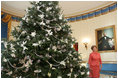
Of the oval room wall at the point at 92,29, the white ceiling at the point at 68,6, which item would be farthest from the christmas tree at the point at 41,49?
the white ceiling at the point at 68,6

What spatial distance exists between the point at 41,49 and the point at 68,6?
5239 mm

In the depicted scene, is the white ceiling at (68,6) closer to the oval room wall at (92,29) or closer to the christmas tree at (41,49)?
the oval room wall at (92,29)

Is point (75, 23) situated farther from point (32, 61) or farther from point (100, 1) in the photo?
point (32, 61)

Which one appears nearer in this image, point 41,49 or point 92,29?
point 41,49

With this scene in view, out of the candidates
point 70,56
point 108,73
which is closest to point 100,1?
point 108,73

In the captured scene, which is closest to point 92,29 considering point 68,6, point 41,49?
point 68,6

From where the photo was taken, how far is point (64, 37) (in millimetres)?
2889

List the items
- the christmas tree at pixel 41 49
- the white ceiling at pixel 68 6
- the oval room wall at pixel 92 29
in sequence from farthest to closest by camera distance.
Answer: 1. the white ceiling at pixel 68 6
2. the oval room wall at pixel 92 29
3. the christmas tree at pixel 41 49

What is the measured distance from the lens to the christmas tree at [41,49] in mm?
2418

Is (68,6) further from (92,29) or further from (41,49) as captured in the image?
(41,49)

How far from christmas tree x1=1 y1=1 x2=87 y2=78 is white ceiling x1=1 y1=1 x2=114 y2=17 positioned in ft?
13.8

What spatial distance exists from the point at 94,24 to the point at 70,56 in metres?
5.06

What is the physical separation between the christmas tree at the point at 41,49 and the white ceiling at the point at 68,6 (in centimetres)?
422

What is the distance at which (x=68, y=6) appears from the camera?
724 cm
